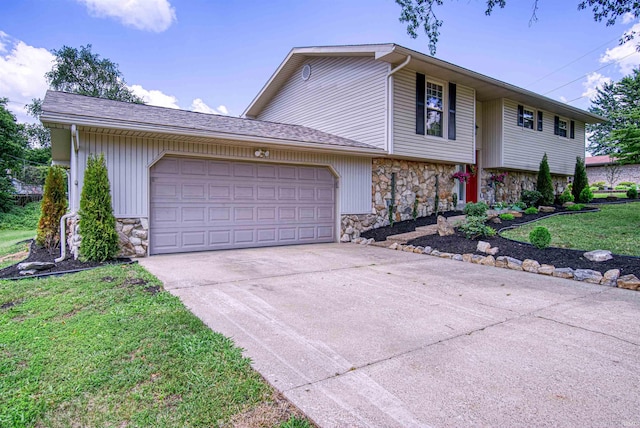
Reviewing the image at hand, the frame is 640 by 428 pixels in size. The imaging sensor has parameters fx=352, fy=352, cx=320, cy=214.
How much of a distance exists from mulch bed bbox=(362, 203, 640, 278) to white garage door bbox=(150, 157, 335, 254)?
6.10 ft

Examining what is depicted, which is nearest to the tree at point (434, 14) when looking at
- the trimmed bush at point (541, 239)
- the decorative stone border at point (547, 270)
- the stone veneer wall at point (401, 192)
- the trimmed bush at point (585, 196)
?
the stone veneer wall at point (401, 192)

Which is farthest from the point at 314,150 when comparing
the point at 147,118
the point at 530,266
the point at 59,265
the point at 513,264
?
the point at 59,265

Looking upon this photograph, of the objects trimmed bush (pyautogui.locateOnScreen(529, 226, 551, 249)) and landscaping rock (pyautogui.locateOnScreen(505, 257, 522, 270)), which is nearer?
landscaping rock (pyautogui.locateOnScreen(505, 257, 522, 270))

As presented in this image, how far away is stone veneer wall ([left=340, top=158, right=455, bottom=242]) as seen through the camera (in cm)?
987

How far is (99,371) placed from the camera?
2312mm

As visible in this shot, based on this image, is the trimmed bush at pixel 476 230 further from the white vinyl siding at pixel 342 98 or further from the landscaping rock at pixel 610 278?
the white vinyl siding at pixel 342 98

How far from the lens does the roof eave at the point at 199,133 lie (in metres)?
5.64

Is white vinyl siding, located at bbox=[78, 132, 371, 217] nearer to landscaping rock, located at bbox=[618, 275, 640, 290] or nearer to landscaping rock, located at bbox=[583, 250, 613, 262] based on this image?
landscaping rock, located at bbox=[583, 250, 613, 262]

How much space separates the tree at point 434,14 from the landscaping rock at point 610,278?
5.10 meters

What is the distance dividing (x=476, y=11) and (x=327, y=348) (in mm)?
7935

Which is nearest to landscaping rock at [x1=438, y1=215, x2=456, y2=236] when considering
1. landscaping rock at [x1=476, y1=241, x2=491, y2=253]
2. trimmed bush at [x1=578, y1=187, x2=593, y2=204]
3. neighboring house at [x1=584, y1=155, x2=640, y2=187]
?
landscaping rock at [x1=476, y1=241, x2=491, y2=253]

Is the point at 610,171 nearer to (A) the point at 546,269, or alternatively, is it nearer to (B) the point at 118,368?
(A) the point at 546,269

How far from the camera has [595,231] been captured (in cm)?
798

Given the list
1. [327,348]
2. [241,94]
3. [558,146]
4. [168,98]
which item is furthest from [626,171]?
[168,98]
